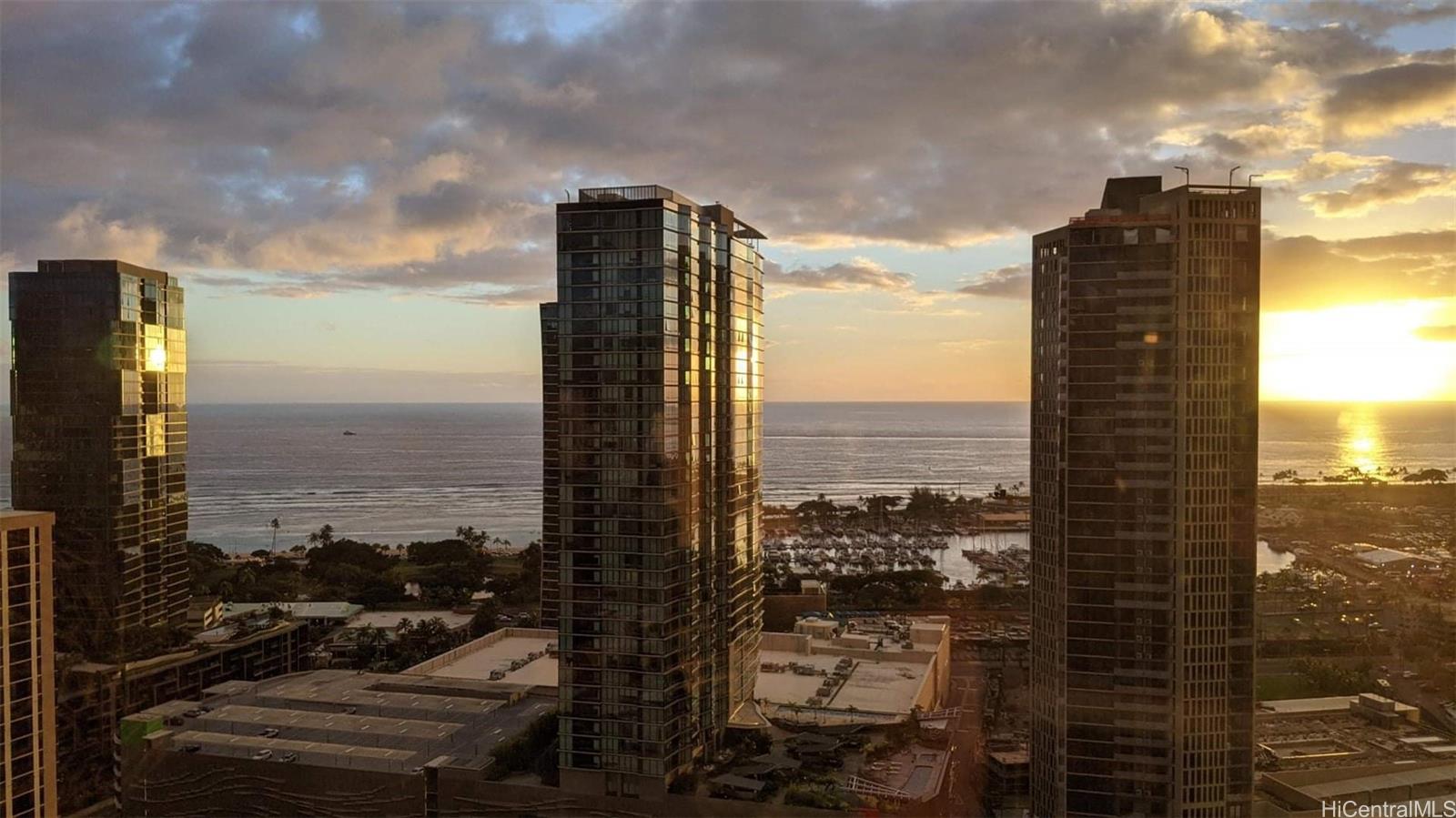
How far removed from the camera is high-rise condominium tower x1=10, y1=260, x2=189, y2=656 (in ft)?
43.0

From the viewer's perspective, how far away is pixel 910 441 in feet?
244

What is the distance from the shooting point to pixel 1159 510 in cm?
848

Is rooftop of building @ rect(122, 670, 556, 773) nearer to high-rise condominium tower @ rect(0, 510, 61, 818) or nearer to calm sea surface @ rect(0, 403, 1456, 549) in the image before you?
high-rise condominium tower @ rect(0, 510, 61, 818)

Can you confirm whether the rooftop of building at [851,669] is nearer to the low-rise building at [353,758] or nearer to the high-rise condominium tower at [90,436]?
the low-rise building at [353,758]

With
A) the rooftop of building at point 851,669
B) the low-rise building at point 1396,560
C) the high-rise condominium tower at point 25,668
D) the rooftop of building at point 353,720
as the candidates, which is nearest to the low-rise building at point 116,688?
the rooftop of building at point 353,720

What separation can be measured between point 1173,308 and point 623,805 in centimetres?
682

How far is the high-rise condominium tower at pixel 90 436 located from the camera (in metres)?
13.1

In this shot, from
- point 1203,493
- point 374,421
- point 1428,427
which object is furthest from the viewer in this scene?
point 374,421

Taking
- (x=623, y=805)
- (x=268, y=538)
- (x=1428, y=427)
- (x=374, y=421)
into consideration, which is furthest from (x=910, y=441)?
(x=623, y=805)

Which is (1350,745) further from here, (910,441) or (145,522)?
(910,441)

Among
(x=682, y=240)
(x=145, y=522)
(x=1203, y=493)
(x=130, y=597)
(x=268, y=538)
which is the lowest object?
(x=268, y=538)

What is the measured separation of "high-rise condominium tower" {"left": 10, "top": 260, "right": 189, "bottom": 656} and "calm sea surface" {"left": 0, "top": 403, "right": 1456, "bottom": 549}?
1643 mm

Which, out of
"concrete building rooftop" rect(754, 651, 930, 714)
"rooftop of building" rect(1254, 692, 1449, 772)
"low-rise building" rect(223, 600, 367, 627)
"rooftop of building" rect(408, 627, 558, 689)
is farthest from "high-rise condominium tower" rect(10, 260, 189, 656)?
"rooftop of building" rect(1254, 692, 1449, 772)

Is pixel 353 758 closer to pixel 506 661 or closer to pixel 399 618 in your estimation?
pixel 506 661
